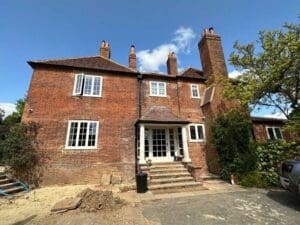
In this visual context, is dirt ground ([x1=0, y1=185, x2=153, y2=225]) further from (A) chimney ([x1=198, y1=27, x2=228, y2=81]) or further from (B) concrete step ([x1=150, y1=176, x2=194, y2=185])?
(A) chimney ([x1=198, y1=27, x2=228, y2=81])

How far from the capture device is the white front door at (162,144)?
11223mm

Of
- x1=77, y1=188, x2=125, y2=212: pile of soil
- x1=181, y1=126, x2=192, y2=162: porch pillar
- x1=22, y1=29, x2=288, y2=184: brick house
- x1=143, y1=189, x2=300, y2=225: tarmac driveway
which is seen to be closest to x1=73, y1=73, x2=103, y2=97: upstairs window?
x1=22, y1=29, x2=288, y2=184: brick house

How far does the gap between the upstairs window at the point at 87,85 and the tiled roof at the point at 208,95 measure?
27.3 feet

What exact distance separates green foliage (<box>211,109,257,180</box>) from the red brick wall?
5.88 metres

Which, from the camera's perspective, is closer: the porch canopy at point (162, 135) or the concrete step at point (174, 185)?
the concrete step at point (174, 185)

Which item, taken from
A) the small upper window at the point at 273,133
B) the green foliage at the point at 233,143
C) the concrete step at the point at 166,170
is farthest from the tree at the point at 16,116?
the small upper window at the point at 273,133

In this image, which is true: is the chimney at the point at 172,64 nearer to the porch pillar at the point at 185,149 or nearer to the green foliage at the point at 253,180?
the porch pillar at the point at 185,149

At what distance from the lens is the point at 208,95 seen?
12.7 metres

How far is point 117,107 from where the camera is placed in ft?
37.3

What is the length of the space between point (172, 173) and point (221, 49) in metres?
11.6

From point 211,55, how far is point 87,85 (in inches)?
416

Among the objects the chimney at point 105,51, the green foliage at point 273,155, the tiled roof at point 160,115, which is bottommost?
the green foliage at point 273,155

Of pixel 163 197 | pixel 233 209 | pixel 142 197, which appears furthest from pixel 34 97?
pixel 233 209

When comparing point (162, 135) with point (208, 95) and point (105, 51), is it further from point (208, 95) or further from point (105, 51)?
point (105, 51)
